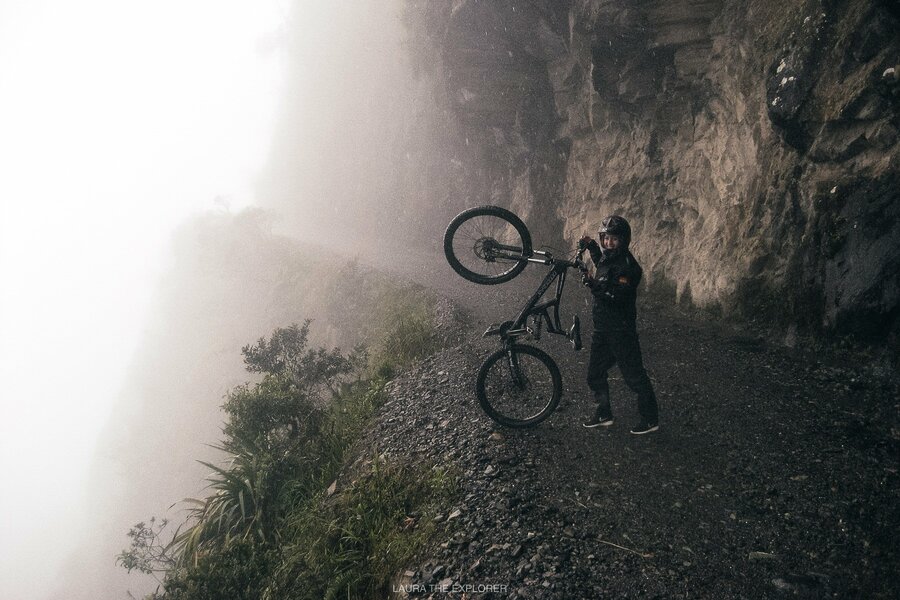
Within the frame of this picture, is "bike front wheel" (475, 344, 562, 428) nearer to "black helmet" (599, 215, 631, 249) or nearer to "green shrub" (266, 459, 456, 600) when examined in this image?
"green shrub" (266, 459, 456, 600)

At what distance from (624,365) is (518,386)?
154 cm

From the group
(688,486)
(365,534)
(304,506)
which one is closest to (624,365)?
(688,486)

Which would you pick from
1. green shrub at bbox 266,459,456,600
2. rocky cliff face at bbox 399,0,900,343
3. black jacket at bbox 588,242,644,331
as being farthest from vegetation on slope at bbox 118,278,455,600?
rocky cliff face at bbox 399,0,900,343

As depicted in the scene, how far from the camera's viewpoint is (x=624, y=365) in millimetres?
5910

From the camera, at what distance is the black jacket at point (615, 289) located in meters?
5.64

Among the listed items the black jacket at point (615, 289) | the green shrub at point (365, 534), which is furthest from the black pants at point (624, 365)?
the green shrub at point (365, 534)

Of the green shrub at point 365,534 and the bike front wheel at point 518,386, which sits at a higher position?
the bike front wheel at point 518,386

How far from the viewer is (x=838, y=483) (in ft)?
15.7

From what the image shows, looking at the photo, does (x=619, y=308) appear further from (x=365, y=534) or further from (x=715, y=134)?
(x=715, y=134)

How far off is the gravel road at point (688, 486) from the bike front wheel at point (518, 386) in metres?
0.26

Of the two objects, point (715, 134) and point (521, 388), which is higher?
point (715, 134)

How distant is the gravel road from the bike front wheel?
26 cm

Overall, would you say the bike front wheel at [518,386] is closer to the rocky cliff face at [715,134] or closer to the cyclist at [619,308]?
the cyclist at [619,308]

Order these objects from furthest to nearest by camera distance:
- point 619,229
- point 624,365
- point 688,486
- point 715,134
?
point 715,134 → point 624,365 → point 619,229 → point 688,486
